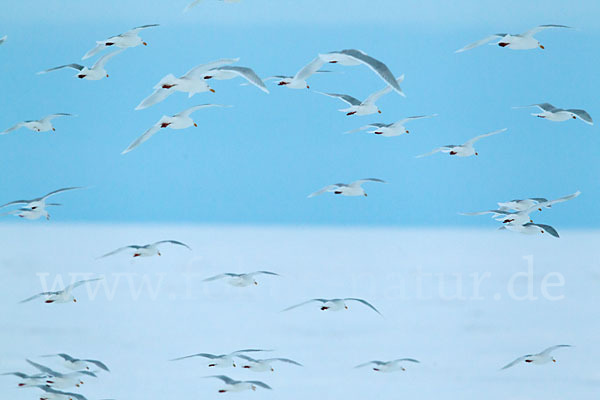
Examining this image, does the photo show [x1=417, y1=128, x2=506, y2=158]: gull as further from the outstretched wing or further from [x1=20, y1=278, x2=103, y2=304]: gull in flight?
[x1=20, y1=278, x2=103, y2=304]: gull in flight

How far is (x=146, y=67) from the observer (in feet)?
7.25

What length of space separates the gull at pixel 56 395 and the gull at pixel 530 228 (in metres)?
1.33

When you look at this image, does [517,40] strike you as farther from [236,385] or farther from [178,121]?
[236,385]

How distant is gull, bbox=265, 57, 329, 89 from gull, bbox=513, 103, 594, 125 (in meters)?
0.64

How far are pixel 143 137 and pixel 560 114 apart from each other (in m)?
1.23

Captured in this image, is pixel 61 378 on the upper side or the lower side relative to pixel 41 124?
Answer: lower

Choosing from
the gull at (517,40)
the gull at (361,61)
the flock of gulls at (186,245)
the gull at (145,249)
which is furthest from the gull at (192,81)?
the gull at (517,40)

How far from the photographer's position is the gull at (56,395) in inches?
83.0

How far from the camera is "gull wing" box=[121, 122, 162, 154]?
7.04 ft

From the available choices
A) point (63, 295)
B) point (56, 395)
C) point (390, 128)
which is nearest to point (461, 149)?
point (390, 128)

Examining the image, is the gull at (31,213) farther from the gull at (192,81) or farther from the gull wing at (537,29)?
the gull wing at (537,29)

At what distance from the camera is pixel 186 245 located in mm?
2191

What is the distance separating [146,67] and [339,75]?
58 cm

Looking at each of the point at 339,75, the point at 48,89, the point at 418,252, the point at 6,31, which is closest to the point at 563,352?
the point at 418,252
